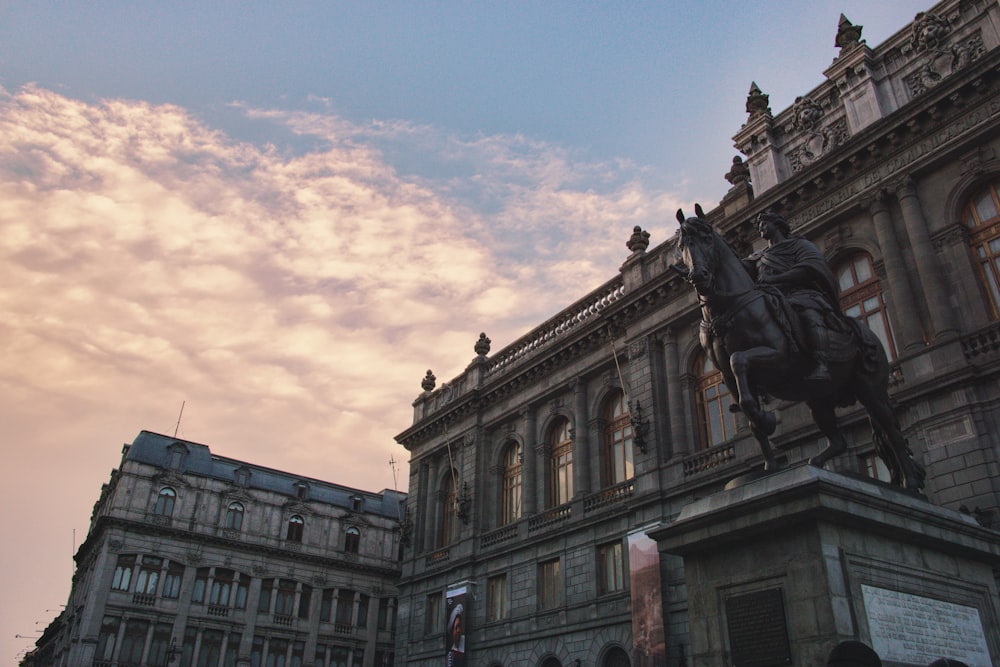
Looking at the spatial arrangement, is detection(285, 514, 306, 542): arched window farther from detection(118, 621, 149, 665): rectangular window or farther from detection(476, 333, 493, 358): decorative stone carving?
detection(476, 333, 493, 358): decorative stone carving

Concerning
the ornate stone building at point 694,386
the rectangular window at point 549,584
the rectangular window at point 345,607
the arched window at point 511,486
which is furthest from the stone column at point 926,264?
the rectangular window at point 345,607

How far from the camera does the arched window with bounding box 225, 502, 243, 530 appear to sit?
53.4m

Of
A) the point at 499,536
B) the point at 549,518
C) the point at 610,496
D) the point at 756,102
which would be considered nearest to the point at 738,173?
the point at 756,102

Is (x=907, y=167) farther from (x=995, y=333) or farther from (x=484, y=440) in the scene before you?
(x=484, y=440)

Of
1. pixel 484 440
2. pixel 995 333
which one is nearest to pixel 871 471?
pixel 995 333

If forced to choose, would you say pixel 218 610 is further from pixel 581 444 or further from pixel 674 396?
pixel 674 396

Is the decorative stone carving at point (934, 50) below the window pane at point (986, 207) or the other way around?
the other way around

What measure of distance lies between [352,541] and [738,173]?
141ft

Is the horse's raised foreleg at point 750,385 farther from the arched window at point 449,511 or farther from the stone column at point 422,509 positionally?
the stone column at point 422,509

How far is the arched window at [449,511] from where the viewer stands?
3862 centimetres

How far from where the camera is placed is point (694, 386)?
2795 centimetres

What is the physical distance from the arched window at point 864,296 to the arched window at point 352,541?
44.7m

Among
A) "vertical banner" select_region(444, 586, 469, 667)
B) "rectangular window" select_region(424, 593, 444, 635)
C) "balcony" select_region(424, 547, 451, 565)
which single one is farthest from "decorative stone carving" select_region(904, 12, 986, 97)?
"rectangular window" select_region(424, 593, 444, 635)

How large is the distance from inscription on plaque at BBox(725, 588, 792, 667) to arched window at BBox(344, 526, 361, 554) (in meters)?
53.6
